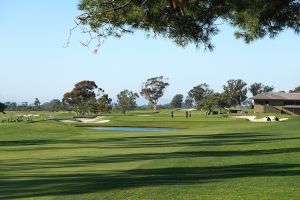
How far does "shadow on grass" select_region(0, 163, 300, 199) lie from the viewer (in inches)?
601

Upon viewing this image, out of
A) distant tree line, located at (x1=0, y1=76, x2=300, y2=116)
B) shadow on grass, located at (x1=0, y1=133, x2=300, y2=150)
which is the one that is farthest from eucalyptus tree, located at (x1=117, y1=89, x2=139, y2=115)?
shadow on grass, located at (x1=0, y1=133, x2=300, y2=150)

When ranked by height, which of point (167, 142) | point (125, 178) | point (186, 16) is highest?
point (186, 16)

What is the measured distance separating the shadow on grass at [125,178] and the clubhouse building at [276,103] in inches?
3797

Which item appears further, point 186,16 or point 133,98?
point 133,98

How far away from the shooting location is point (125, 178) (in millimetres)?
17609

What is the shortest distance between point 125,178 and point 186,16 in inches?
297

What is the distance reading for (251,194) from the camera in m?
14.1

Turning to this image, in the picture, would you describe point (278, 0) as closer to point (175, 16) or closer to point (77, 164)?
point (175, 16)

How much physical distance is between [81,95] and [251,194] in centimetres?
10935

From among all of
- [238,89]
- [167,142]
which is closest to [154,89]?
[238,89]

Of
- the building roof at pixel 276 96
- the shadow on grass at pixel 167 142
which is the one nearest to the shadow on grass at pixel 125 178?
the shadow on grass at pixel 167 142

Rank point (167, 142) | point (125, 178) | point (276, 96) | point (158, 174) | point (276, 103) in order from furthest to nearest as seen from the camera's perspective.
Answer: point (276, 96), point (276, 103), point (167, 142), point (158, 174), point (125, 178)

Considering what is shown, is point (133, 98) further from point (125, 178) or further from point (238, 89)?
point (125, 178)

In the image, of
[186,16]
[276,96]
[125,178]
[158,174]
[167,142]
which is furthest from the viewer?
[276,96]
